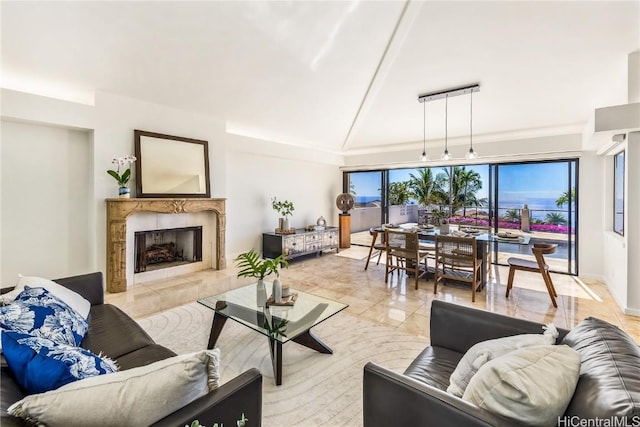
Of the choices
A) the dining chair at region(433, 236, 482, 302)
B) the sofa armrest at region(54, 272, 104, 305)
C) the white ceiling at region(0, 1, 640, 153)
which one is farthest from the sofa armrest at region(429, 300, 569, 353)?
the white ceiling at region(0, 1, 640, 153)

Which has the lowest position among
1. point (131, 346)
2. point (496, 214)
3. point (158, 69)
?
point (131, 346)

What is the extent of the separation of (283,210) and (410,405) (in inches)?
217

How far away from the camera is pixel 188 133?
461 cm

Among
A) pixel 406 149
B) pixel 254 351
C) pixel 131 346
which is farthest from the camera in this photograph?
pixel 406 149

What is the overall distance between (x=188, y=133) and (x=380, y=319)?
396 cm

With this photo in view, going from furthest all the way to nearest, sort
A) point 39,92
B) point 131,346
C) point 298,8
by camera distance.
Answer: point 39,92 → point 298,8 → point 131,346

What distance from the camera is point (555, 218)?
5.19 m

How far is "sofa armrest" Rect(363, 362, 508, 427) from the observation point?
103 cm

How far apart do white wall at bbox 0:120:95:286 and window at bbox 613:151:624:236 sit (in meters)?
7.25

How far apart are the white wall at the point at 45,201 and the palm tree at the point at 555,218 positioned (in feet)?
24.0

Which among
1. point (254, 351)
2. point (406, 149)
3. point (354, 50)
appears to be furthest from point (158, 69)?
point (406, 149)

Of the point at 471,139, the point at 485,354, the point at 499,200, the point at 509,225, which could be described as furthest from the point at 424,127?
the point at 485,354

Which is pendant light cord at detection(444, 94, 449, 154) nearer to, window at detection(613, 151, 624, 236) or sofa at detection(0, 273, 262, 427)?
window at detection(613, 151, 624, 236)

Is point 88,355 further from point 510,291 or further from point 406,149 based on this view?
point 406,149
